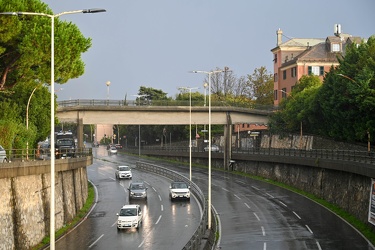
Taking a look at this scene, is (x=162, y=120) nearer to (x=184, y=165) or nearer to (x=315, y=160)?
(x=184, y=165)

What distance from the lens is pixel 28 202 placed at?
36469 millimetres

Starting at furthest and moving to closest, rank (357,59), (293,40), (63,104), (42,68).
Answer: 1. (293,40)
2. (63,104)
3. (357,59)
4. (42,68)

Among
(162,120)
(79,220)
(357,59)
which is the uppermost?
(357,59)

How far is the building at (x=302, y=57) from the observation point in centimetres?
10738

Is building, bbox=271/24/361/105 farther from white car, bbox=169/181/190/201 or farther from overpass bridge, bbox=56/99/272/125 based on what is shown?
white car, bbox=169/181/190/201

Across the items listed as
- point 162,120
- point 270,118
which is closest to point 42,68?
point 162,120

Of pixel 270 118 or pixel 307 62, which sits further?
pixel 307 62

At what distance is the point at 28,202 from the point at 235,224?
1563cm

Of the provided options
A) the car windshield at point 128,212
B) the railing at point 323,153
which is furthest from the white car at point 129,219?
the railing at point 323,153

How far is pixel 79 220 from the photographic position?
48.6 m

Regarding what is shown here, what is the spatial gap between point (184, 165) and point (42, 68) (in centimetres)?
5885

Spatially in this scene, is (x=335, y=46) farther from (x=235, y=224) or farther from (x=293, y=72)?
(x=235, y=224)

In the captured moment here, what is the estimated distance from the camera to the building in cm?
10738

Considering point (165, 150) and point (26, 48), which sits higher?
point (26, 48)
